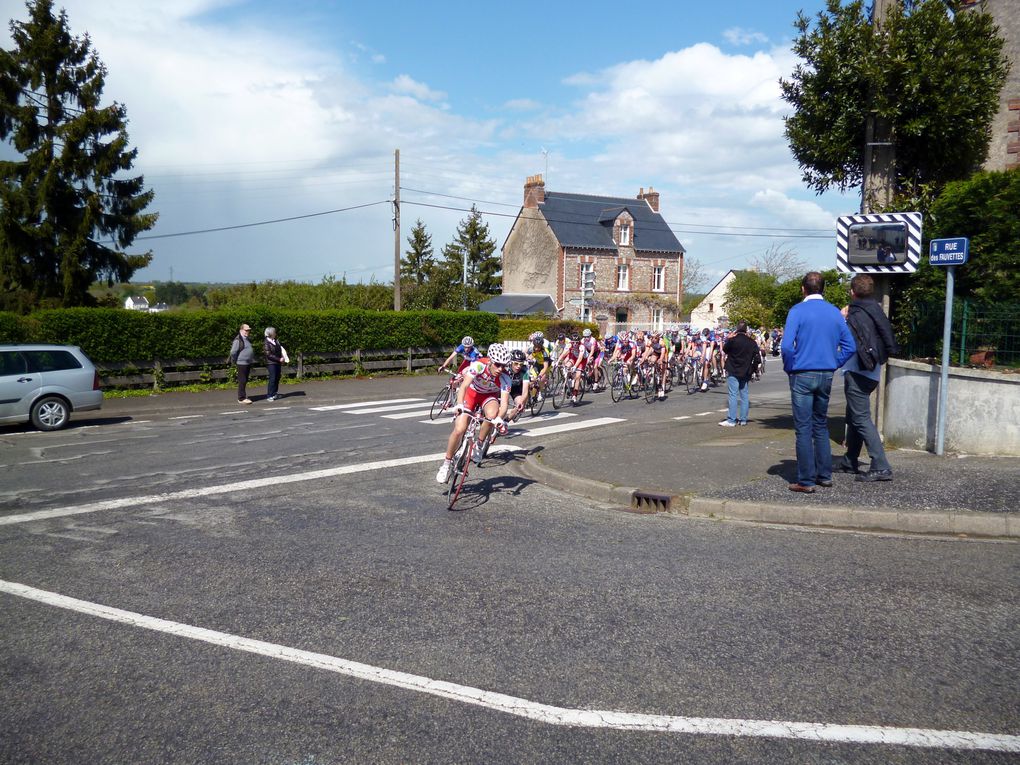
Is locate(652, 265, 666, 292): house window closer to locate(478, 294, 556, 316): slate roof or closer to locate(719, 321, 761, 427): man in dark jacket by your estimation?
locate(478, 294, 556, 316): slate roof

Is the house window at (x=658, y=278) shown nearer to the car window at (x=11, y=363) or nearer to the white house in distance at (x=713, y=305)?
the white house in distance at (x=713, y=305)

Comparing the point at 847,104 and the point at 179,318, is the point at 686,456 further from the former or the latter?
the point at 179,318

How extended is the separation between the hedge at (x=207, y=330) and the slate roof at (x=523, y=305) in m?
25.3

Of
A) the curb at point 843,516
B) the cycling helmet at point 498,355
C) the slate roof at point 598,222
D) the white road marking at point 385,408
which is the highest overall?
the slate roof at point 598,222

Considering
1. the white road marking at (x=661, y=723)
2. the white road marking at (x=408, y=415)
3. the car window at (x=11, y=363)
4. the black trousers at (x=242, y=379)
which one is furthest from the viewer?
the black trousers at (x=242, y=379)

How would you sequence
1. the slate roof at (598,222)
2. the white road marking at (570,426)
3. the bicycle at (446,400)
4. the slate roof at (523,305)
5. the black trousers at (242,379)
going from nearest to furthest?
the white road marking at (570,426), the bicycle at (446,400), the black trousers at (242,379), the slate roof at (523,305), the slate roof at (598,222)

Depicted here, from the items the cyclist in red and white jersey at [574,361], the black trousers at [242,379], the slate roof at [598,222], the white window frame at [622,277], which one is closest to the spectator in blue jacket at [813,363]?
→ the cyclist in red and white jersey at [574,361]

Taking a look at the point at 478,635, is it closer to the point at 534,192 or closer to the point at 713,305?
the point at 534,192

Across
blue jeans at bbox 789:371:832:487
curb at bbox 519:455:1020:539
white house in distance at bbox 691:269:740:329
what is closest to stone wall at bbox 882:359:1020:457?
blue jeans at bbox 789:371:832:487

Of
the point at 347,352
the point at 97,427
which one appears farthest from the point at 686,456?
the point at 347,352

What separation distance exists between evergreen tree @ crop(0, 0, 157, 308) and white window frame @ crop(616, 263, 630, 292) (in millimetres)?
36173

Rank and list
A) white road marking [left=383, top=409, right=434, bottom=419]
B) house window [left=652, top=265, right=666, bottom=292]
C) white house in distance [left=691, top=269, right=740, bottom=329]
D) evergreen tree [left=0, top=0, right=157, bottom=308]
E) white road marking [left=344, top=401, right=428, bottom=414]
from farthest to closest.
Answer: white house in distance [left=691, top=269, right=740, bottom=329] → house window [left=652, top=265, right=666, bottom=292] → evergreen tree [left=0, top=0, right=157, bottom=308] → white road marking [left=344, top=401, right=428, bottom=414] → white road marking [left=383, top=409, right=434, bottom=419]

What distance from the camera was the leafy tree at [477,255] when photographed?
247ft

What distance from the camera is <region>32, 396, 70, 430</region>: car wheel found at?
14.3m
